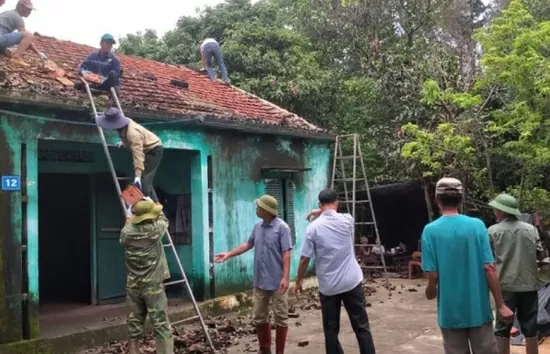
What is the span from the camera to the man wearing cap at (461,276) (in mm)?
4180

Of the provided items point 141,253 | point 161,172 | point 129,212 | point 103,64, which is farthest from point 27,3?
point 141,253

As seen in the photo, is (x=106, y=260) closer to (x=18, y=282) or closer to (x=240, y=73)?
(x=18, y=282)

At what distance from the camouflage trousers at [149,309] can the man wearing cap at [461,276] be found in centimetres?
293

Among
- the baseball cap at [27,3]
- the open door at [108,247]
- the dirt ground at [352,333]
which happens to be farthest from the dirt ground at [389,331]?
the baseball cap at [27,3]

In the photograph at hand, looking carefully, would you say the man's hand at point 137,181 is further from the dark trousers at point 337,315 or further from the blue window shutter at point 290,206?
the blue window shutter at point 290,206

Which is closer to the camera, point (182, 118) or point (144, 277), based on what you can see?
point (144, 277)

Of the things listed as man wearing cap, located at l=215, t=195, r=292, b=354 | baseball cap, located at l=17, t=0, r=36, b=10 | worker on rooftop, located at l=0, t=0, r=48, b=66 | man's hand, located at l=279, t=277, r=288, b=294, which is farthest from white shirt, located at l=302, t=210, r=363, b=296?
baseball cap, located at l=17, t=0, r=36, b=10

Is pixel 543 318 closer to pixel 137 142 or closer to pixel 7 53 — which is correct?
pixel 137 142

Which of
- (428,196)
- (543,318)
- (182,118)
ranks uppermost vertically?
(182,118)

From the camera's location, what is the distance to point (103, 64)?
29.8 ft

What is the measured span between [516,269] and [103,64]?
6.54 metres

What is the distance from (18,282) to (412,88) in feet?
36.7

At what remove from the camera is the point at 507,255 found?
19.1 ft

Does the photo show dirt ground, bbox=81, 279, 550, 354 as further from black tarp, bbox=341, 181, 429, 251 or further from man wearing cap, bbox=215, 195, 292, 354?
black tarp, bbox=341, 181, 429, 251
